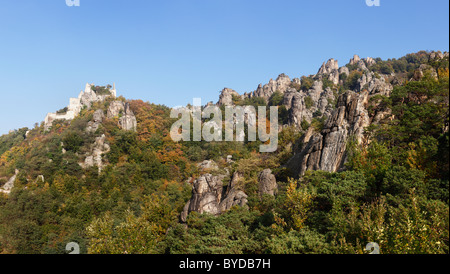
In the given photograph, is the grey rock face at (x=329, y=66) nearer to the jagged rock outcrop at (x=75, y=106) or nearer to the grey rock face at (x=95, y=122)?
the jagged rock outcrop at (x=75, y=106)

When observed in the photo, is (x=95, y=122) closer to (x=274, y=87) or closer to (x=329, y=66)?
(x=274, y=87)

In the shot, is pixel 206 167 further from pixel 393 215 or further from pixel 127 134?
pixel 393 215

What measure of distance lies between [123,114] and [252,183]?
38482mm

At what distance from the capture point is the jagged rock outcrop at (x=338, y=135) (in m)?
22.3

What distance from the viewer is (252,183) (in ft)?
91.6

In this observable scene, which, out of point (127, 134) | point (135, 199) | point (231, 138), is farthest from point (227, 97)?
point (135, 199)

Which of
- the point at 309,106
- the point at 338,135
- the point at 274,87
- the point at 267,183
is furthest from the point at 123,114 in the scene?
the point at 274,87

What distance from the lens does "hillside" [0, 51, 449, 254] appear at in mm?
11641

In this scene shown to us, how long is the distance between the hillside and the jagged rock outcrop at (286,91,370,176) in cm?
10

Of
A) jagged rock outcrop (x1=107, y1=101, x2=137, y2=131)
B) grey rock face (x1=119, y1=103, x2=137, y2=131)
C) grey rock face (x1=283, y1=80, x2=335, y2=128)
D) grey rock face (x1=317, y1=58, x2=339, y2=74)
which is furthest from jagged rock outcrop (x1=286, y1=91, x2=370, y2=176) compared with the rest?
grey rock face (x1=317, y1=58, x2=339, y2=74)

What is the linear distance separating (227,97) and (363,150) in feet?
226

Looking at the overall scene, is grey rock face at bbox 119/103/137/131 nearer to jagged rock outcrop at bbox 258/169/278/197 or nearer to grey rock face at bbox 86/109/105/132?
grey rock face at bbox 86/109/105/132

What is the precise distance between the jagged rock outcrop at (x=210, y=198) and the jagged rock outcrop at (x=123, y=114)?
106ft

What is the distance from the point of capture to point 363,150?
19797 millimetres
